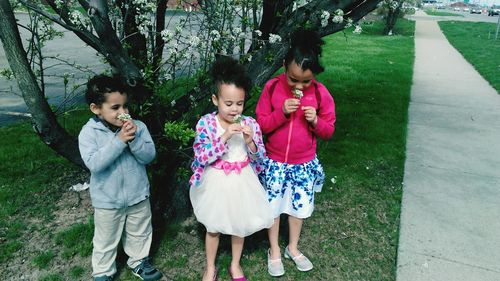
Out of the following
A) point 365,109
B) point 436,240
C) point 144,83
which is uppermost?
point 144,83

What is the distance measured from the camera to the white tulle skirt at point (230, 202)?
8.37ft

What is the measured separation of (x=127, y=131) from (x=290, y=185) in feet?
3.91

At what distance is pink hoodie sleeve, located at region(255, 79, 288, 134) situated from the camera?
267 cm

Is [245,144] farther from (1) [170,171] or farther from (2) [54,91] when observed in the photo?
(2) [54,91]

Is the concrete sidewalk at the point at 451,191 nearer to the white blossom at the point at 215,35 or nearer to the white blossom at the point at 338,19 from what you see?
the white blossom at the point at 338,19

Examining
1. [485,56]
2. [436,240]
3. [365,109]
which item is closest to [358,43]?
[485,56]

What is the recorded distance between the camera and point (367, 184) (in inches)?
175

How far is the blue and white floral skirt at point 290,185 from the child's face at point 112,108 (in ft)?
3.45

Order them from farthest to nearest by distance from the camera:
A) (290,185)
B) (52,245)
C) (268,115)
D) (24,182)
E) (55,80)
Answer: (55,80)
(24,182)
(52,245)
(290,185)
(268,115)

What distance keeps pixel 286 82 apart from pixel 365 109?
15.7 feet

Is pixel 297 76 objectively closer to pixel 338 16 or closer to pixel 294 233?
pixel 338 16

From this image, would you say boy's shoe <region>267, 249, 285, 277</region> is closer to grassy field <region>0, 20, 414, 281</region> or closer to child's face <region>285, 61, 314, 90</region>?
grassy field <region>0, 20, 414, 281</region>

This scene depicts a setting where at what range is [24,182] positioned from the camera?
4.05 m

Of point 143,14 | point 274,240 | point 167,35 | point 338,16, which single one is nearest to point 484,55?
point 338,16
